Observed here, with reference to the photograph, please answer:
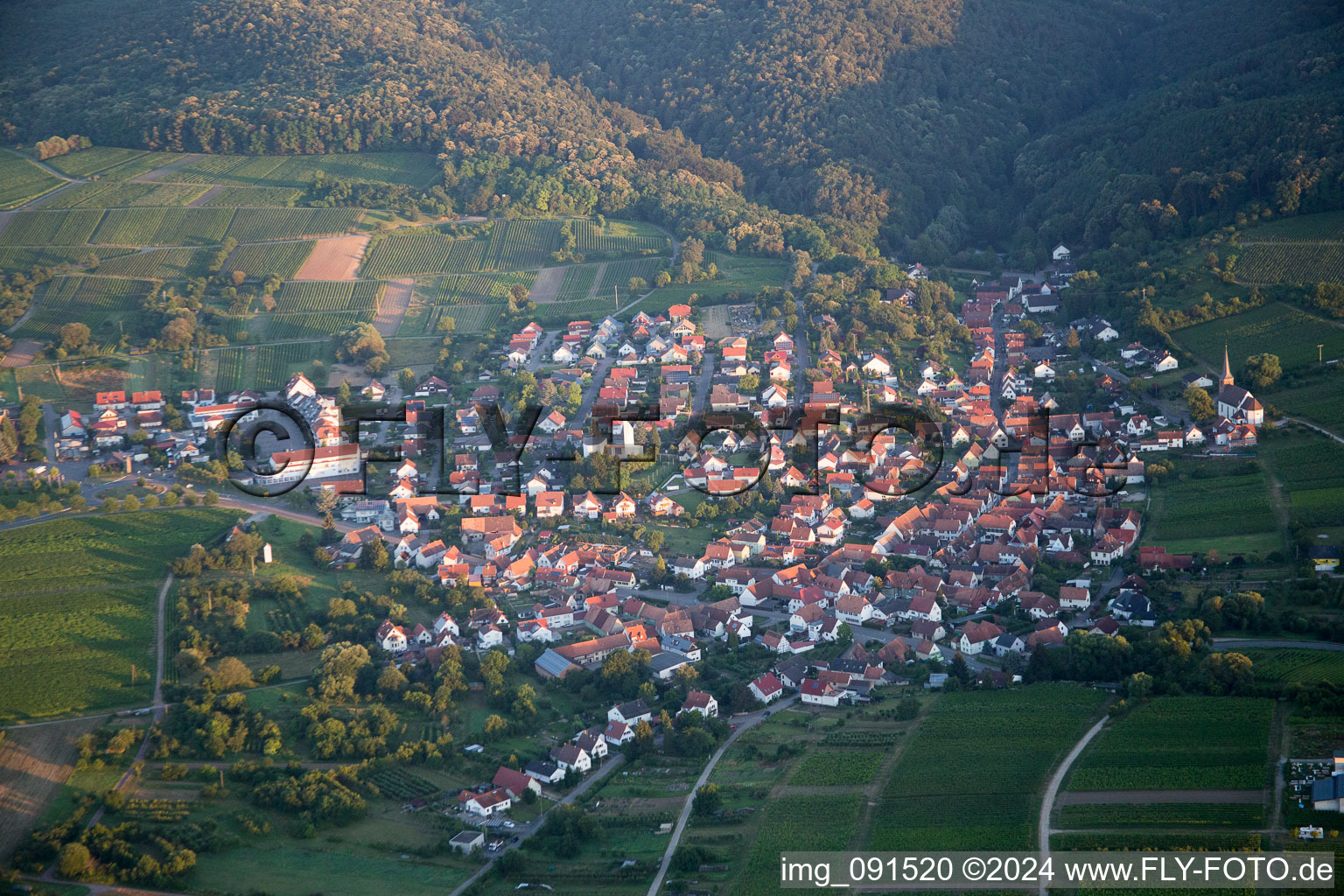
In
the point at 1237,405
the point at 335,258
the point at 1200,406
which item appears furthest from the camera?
the point at 335,258

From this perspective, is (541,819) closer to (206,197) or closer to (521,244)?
(521,244)

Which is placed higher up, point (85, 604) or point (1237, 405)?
point (1237, 405)

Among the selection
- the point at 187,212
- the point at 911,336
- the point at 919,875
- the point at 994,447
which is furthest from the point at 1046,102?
the point at 919,875

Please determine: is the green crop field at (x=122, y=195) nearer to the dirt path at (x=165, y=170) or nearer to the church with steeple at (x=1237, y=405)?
the dirt path at (x=165, y=170)

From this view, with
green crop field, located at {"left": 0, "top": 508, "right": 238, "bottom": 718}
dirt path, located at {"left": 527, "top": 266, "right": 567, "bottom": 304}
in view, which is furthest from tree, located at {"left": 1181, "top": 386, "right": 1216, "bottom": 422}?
green crop field, located at {"left": 0, "top": 508, "right": 238, "bottom": 718}

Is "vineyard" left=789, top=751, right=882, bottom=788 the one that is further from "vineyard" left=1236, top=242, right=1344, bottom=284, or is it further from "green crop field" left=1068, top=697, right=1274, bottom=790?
"vineyard" left=1236, top=242, right=1344, bottom=284

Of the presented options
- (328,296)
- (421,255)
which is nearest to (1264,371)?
(421,255)

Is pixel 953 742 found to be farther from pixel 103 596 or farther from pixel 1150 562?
pixel 103 596

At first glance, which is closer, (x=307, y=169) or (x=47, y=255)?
(x=47, y=255)

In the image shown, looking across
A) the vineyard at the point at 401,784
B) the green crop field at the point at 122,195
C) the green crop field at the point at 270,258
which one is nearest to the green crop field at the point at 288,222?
the green crop field at the point at 270,258
